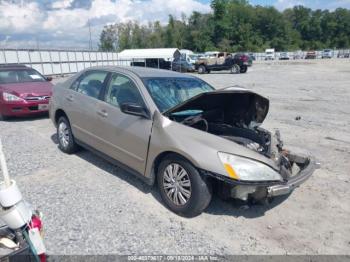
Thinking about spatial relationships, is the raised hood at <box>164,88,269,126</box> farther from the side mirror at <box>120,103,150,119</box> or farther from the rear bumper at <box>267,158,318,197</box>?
the rear bumper at <box>267,158,318,197</box>

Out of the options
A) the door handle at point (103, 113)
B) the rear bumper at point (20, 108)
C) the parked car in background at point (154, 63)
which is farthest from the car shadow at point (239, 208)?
the parked car in background at point (154, 63)

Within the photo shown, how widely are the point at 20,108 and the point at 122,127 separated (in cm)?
536

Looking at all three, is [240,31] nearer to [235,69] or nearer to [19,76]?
[235,69]

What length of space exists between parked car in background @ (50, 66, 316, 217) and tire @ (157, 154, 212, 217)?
0.01 metres

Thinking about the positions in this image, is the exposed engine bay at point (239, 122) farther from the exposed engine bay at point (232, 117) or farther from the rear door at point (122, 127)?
the rear door at point (122, 127)

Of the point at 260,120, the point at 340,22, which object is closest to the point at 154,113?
the point at 260,120

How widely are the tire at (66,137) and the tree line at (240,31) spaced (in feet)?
256

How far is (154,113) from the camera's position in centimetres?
360

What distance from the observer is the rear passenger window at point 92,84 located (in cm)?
463

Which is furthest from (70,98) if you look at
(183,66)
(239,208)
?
(183,66)

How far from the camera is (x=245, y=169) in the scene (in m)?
2.95

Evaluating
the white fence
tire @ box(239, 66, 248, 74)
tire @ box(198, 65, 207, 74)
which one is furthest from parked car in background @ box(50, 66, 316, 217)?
tire @ box(198, 65, 207, 74)

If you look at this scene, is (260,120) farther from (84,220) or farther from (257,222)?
(84,220)

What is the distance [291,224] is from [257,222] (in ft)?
1.19
